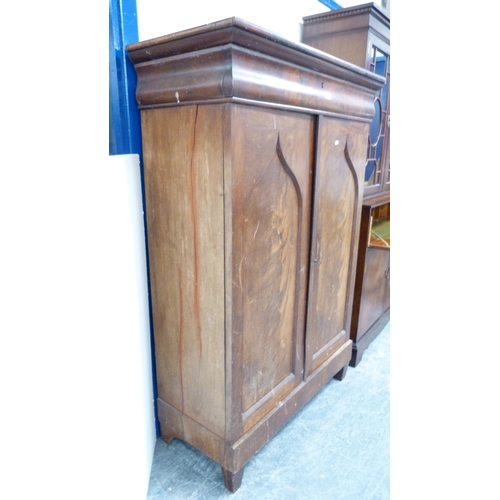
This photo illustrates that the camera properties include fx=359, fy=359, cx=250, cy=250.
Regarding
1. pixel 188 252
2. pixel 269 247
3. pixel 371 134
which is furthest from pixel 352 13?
pixel 188 252

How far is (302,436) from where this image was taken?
1588 mm

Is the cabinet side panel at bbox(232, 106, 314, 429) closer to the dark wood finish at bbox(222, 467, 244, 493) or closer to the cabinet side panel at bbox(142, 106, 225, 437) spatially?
the cabinet side panel at bbox(142, 106, 225, 437)

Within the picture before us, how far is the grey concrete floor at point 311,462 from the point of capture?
1332mm

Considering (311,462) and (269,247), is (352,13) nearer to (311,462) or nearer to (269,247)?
(269,247)

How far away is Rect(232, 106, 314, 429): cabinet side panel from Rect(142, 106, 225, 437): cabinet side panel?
6cm

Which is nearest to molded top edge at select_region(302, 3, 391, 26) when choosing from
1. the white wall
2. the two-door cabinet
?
the two-door cabinet

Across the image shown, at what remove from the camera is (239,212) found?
1.06m

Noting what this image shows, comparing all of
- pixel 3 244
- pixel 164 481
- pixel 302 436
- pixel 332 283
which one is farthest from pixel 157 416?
pixel 3 244

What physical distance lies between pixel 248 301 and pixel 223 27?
0.79 metres

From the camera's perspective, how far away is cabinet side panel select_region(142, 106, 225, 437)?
1.05 m

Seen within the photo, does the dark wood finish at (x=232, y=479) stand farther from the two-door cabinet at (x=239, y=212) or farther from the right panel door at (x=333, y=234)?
the right panel door at (x=333, y=234)

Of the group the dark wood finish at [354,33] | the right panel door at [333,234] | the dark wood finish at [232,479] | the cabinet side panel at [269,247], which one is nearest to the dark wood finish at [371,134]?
the dark wood finish at [354,33]

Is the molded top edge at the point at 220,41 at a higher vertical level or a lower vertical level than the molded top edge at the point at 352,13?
lower
